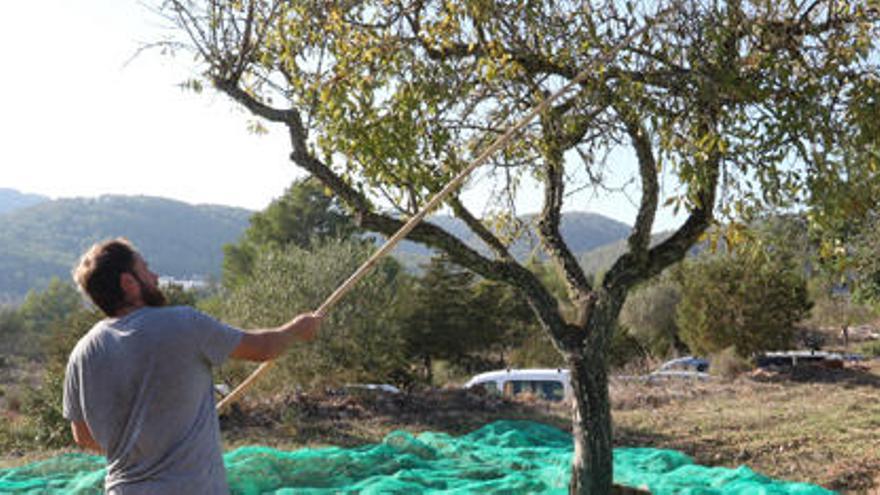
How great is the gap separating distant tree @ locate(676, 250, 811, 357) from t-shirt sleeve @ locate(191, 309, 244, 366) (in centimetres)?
1924

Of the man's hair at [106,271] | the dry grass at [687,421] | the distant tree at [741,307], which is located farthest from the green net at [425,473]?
the distant tree at [741,307]

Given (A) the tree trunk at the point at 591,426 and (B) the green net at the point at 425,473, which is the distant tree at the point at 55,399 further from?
(A) the tree trunk at the point at 591,426

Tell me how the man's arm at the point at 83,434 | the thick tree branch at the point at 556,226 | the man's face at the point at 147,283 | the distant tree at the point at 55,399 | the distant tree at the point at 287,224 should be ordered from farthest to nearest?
the distant tree at the point at 287,224
the distant tree at the point at 55,399
the thick tree branch at the point at 556,226
the man's arm at the point at 83,434
the man's face at the point at 147,283

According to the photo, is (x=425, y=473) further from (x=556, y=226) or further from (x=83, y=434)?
(x=83, y=434)

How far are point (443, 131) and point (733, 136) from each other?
203 cm

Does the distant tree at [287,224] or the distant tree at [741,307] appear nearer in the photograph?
the distant tree at [741,307]

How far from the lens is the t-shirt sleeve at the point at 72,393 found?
299 cm

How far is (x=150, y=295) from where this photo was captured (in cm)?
296

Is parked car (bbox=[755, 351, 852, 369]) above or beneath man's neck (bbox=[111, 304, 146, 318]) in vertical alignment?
beneath

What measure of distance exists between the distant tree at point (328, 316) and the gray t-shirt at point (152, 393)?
38.2 feet

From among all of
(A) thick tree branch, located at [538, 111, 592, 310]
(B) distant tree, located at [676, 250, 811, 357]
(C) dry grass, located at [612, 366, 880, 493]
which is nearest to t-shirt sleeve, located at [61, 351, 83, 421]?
(A) thick tree branch, located at [538, 111, 592, 310]

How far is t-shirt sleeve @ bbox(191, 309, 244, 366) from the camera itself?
287 centimetres

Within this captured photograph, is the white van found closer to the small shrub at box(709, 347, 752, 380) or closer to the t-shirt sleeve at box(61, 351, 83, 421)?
the small shrub at box(709, 347, 752, 380)

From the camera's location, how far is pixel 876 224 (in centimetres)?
1031
